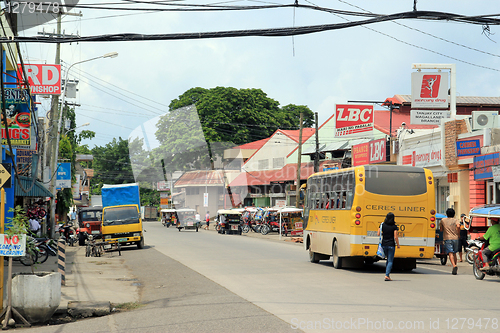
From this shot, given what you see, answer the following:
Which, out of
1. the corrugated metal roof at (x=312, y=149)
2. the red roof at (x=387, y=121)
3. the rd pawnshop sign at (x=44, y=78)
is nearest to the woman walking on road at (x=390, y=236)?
the rd pawnshop sign at (x=44, y=78)

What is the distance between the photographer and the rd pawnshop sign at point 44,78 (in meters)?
22.6

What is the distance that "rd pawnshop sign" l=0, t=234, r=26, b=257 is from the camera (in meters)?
9.33

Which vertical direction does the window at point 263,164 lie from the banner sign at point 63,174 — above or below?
above

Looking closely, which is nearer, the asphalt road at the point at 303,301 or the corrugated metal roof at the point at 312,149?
the asphalt road at the point at 303,301

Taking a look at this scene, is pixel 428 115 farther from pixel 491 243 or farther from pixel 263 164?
pixel 263 164

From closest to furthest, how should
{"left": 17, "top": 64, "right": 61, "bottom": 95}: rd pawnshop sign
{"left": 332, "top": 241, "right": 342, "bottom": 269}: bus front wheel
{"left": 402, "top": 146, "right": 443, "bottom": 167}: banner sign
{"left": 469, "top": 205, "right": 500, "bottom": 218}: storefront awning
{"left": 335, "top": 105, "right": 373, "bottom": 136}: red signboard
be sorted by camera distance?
{"left": 469, "top": 205, "right": 500, "bottom": 218}: storefront awning, {"left": 332, "top": 241, "right": 342, "bottom": 269}: bus front wheel, {"left": 17, "top": 64, "right": 61, "bottom": 95}: rd pawnshop sign, {"left": 402, "top": 146, "right": 443, "bottom": 167}: banner sign, {"left": 335, "top": 105, "right": 373, "bottom": 136}: red signboard

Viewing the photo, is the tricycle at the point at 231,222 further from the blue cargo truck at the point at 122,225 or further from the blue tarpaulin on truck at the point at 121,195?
the blue cargo truck at the point at 122,225

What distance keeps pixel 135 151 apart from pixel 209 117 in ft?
57.5

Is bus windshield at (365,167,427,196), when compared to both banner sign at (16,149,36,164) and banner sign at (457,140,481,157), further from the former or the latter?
banner sign at (16,149,36,164)

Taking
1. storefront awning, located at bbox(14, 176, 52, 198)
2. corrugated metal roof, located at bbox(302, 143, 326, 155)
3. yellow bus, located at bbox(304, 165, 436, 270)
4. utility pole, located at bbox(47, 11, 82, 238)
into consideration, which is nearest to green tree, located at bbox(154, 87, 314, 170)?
corrugated metal roof, located at bbox(302, 143, 326, 155)

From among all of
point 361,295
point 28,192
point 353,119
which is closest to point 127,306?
point 361,295

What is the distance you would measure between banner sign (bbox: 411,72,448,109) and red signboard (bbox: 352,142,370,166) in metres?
8.41

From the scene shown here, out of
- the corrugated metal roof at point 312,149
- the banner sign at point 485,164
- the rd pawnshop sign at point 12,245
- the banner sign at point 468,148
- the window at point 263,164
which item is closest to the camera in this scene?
the rd pawnshop sign at point 12,245

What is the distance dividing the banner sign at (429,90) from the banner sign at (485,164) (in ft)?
17.0
